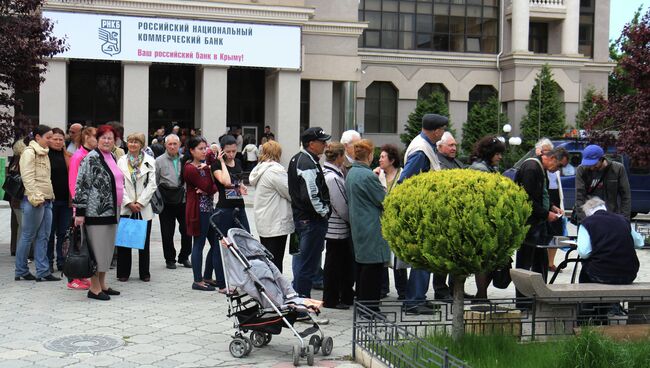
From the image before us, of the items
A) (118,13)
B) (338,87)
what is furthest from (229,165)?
(338,87)

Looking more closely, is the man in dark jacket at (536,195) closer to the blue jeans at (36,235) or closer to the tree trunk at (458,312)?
the tree trunk at (458,312)

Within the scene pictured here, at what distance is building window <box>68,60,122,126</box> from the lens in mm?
33781

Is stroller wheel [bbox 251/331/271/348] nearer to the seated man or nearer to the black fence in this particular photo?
the black fence

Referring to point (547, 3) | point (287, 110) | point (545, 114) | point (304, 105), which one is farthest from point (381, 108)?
point (547, 3)

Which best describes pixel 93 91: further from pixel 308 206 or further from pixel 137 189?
pixel 308 206

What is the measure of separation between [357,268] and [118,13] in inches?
912

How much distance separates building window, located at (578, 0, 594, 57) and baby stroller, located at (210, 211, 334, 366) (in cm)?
3799

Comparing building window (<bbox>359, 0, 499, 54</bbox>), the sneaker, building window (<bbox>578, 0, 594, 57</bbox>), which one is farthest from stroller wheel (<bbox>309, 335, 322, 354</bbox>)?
building window (<bbox>578, 0, 594, 57</bbox>)

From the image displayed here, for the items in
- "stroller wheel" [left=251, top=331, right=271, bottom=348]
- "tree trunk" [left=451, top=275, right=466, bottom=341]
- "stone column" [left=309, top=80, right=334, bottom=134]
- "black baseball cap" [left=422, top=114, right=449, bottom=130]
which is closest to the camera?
"tree trunk" [left=451, top=275, right=466, bottom=341]

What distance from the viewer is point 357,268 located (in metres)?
8.80

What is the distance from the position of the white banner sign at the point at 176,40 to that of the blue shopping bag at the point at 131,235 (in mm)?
20159

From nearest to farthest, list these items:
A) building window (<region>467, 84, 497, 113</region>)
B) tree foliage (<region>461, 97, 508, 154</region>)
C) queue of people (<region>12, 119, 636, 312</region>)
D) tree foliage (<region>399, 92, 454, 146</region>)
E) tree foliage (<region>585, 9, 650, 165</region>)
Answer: queue of people (<region>12, 119, 636, 312</region>), tree foliage (<region>585, 9, 650, 165</region>), tree foliage (<region>399, 92, 454, 146</region>), tree foliage (<region>461, 97, 508, 154</region>), building window (<region>467, 84, 497, 113</region>)

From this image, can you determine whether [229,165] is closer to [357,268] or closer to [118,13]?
[357,268]

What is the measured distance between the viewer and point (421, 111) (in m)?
37.1
